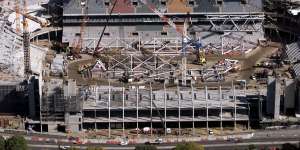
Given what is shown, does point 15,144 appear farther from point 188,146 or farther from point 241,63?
point 241,63

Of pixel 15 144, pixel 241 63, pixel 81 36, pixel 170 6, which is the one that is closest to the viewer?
pixel 15 144

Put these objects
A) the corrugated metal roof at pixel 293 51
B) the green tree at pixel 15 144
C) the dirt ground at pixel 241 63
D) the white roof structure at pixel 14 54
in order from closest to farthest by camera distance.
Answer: the green tree at pixel 15 144
the white roof structure at pixel 14 54
the dirt ground at pixel 241 63
the corrugated metal roof at pixel 293 51

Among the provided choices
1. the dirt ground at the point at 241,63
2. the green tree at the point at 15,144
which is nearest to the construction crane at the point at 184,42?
the dirt ground at the point at 241,63

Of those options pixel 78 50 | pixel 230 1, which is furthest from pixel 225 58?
pixel 78 50

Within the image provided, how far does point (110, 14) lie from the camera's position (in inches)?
3679

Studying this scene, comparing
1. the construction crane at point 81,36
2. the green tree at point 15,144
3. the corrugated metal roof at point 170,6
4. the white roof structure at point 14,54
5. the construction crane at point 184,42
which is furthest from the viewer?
the corrugated metal roof at point 170,6

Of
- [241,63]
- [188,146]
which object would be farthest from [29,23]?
[188,146]

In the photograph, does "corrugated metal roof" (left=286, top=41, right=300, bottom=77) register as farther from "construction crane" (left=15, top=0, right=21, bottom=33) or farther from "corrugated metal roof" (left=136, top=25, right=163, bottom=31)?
"construction crane" (left=15, top=0, right=21, bottom=33)

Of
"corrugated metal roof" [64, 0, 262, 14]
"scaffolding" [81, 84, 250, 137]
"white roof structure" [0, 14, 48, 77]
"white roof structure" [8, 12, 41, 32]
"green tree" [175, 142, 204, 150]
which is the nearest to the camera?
"green tree" [175, 142, 204, 150]

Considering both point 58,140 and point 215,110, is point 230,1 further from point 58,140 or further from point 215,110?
point 58,140

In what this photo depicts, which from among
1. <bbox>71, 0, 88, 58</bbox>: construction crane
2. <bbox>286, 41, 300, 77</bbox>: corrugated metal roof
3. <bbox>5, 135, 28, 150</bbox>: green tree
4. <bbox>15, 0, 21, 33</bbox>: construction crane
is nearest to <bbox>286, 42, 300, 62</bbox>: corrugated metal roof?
<bbox>286, 41, 300, 77</bbox>: corrugated metal roof

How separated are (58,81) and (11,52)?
13.2m

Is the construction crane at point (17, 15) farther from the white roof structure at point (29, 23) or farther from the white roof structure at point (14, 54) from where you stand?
the white roof structure at point (14, 54)

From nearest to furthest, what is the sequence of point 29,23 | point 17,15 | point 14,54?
1. point 14,54
2. point 29,23
3. point 17,15
